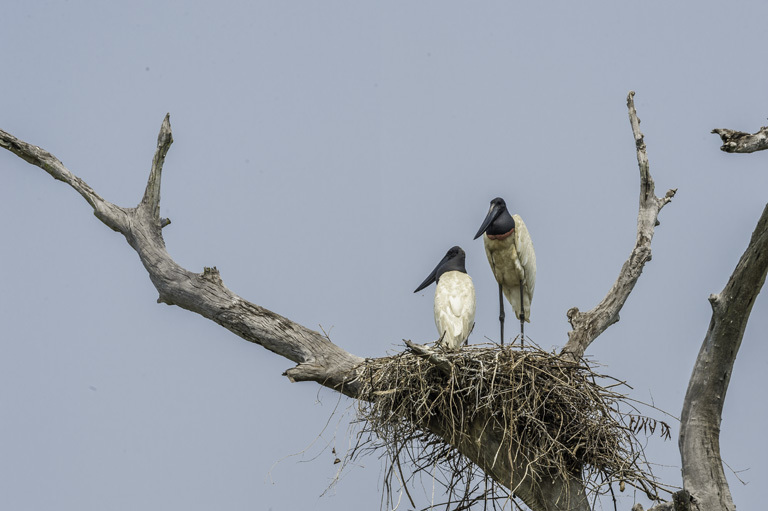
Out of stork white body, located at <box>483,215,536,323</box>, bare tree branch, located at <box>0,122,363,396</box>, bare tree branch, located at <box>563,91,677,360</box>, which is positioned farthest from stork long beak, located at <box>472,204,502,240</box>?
bare tree branch, located at <box>0,122,363,396</box>

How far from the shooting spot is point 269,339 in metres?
5.25

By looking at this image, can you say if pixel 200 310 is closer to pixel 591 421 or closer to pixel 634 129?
pixel 591 421

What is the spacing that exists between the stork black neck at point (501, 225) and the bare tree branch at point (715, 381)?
1.71 m

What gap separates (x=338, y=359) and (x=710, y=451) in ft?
6.90

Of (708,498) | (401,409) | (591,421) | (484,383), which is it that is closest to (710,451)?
(708,498)

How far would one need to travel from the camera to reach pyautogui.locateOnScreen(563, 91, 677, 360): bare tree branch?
5582 mm

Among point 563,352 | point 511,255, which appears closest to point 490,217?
point 511,255

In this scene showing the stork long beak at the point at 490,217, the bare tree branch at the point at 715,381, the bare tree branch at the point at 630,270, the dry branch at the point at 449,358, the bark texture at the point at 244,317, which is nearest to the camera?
the dry branch at the point at 449,358

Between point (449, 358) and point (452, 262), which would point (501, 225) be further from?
point (449, 358)

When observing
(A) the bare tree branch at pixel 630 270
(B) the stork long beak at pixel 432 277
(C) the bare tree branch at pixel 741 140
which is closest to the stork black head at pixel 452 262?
(B) the stork long beak at pixel 432 277

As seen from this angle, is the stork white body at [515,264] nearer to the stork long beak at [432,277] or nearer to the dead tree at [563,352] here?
the stork long beak at [432,277]

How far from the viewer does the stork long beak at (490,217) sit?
257 inches

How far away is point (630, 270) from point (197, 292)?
255 cm

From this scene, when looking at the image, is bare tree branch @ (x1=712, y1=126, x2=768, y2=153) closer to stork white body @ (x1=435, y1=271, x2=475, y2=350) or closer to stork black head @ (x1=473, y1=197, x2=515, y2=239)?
stork white body @ (x1=435, y1=271, x2=475, y2=350)
